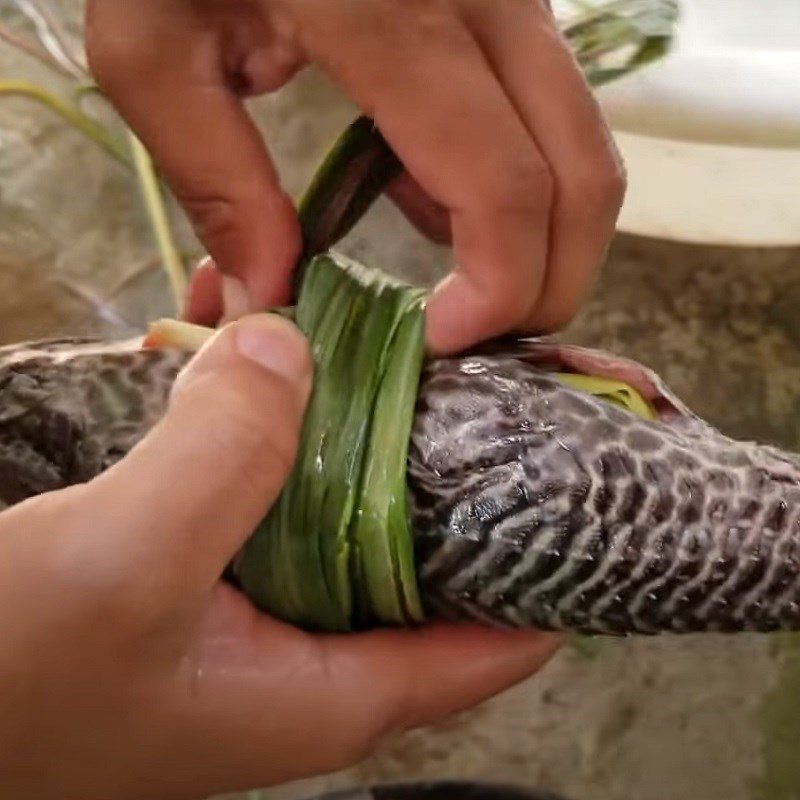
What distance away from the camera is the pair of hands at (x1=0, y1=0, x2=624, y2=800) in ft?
1.69

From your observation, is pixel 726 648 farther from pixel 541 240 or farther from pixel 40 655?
pixel 40 655

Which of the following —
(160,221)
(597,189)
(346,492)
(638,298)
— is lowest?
(638,298)

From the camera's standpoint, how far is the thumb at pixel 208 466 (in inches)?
20.3

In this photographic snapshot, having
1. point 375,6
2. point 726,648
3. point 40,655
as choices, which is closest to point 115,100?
point 375,6

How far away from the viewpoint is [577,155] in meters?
0.63

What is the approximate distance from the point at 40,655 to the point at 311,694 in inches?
6.2

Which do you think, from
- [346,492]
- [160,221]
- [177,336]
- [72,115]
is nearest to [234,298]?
[177,336]

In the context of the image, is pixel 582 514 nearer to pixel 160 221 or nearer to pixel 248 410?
pixel 248 410

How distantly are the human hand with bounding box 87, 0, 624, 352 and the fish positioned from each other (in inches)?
1.9

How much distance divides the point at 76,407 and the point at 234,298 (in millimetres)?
114

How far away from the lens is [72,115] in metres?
1.50

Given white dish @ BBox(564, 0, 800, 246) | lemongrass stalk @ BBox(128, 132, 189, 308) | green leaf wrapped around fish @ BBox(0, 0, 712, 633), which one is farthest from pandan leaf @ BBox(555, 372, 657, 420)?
lemongrass stalk @ BBox(128, 132, 189, 308)

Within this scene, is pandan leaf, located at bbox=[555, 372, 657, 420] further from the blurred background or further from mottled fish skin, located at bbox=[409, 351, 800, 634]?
the blurred background

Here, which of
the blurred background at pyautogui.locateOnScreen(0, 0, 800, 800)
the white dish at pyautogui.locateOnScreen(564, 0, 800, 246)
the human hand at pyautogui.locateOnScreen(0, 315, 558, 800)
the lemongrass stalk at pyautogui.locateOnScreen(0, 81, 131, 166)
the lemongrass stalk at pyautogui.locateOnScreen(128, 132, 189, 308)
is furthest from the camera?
the lemongrass stalk at pyautogui.locateOnScreen(0, 81, 131, 166)
